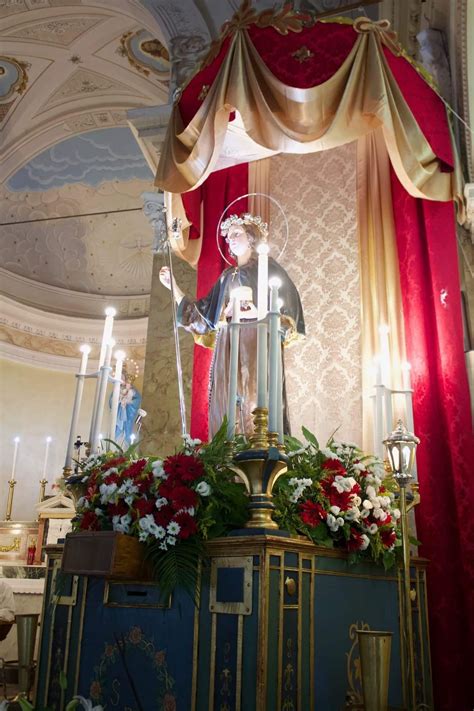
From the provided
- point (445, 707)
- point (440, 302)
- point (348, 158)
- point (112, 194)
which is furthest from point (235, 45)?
point (112, 194)

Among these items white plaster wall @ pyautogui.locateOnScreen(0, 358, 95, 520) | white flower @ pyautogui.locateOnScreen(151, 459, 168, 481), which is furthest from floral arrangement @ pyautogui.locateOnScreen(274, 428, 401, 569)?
white plaster wall @ pyautogui.locateOnScreen(0, 358, 95, 520)

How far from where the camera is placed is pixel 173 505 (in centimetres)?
245

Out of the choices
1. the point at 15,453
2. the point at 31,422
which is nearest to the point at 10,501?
the point at 15,453

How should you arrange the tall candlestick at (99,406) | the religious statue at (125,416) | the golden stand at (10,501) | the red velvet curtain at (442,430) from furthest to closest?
the golden stand at (10,501)
the religious statue at (125,416)
the tall candlestick at (99,406)
the red velvet curtain at (442,430)

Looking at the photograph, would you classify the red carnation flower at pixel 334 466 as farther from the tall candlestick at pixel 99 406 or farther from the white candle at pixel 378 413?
the tall candlestick at pixel 99 406

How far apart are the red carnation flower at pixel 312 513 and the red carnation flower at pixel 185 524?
443 mm

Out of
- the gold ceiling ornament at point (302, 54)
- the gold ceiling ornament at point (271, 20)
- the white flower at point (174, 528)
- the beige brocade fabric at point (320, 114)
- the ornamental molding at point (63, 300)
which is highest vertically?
the ornamental molding at point (63, 300)

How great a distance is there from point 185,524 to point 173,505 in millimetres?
85

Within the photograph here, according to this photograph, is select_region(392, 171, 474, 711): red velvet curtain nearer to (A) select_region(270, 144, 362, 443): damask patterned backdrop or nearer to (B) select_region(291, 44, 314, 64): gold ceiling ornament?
(A) select_region(270, 144, 362, 443): damask patterned backdrop

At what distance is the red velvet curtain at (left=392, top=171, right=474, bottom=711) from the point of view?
3.10 meters

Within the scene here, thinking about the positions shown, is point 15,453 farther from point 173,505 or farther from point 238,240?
point 173,505

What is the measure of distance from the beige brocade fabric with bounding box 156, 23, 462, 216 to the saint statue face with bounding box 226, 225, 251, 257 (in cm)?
41

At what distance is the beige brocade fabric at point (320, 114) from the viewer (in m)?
3.52

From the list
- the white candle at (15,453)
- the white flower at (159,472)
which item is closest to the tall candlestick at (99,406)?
the white flower at (159,472)
